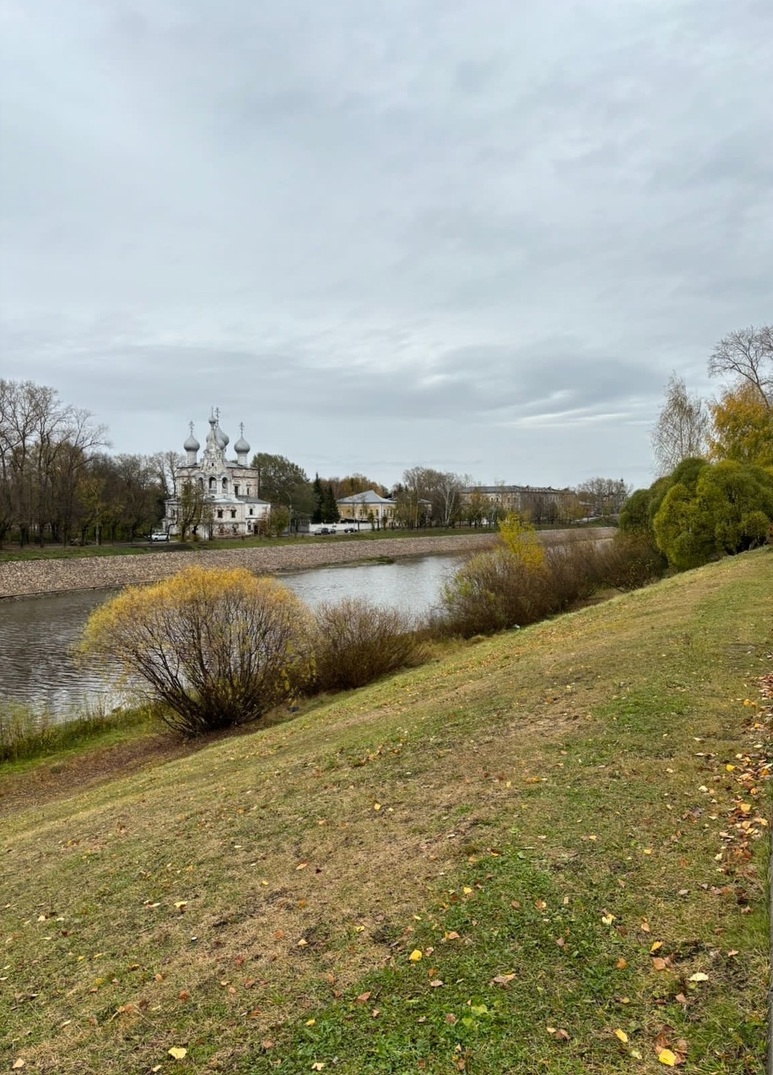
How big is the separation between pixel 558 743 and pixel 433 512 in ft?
314

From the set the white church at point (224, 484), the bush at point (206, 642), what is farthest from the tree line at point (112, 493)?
the bush at point (206, 642)

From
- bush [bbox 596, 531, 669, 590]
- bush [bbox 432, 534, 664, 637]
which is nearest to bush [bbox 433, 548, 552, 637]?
bush [bbox 432, 534, 664, 637]

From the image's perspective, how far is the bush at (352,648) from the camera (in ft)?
57.3

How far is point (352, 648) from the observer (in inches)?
693

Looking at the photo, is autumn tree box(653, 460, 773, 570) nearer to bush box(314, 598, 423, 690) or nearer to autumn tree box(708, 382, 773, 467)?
autumn tree box(708, 382, 773, 467)

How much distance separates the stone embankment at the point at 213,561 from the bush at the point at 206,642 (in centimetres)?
1685

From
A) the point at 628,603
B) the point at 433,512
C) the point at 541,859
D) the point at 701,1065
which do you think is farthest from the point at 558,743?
the point at 433,512

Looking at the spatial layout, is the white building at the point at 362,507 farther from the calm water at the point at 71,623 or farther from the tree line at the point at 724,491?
the tree line at the point at 724,491

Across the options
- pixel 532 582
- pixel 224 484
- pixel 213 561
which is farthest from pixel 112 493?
pixel 532 582

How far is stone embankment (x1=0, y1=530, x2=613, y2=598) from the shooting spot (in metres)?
42.9

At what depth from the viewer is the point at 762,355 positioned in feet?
105

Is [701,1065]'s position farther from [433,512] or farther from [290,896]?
[433,512]

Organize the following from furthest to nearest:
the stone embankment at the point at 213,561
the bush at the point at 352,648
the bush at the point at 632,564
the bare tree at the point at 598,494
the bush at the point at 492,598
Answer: the bare tree at the point at 598,494 → the stone embankment at the point at 213,561 → the bush at the point at 632,564 → the bush at the point at 492,598 → the bush at the point at 352,648

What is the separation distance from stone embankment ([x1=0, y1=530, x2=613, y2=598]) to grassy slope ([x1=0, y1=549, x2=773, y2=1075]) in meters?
25.6
